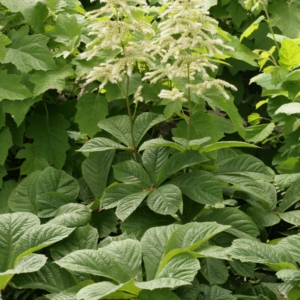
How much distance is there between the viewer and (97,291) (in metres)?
1.21

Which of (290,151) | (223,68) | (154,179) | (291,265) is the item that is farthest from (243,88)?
(291,265)

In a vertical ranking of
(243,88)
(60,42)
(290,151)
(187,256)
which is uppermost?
(60,42)

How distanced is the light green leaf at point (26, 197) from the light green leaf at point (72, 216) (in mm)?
120

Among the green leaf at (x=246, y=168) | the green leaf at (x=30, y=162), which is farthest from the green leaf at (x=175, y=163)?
the green leaf at (x=30, y=162)

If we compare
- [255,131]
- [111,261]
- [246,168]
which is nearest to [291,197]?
[246,168]

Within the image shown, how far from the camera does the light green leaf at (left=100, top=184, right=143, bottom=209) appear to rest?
1.57 metres

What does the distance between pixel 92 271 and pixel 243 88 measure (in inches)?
78.6

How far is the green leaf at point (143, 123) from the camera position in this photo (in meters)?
1.72

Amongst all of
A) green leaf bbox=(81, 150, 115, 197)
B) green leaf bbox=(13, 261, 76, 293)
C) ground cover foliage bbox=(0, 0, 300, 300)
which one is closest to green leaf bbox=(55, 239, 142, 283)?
ground cover foliage bbox=(0, 0, 300, 300)

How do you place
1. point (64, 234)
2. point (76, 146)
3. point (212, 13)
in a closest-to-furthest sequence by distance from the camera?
1. point (64, 234)
2. point (76, 146)
3. point (212, 13)

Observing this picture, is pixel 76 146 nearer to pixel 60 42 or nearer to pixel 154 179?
pixel 60 42

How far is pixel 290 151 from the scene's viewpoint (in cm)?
203

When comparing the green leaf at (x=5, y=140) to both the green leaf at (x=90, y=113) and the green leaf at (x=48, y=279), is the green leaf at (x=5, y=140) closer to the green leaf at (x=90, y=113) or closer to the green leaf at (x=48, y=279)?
the green leaf at (x=90, y=113)

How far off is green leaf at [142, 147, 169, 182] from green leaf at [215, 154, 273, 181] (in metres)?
0.17
